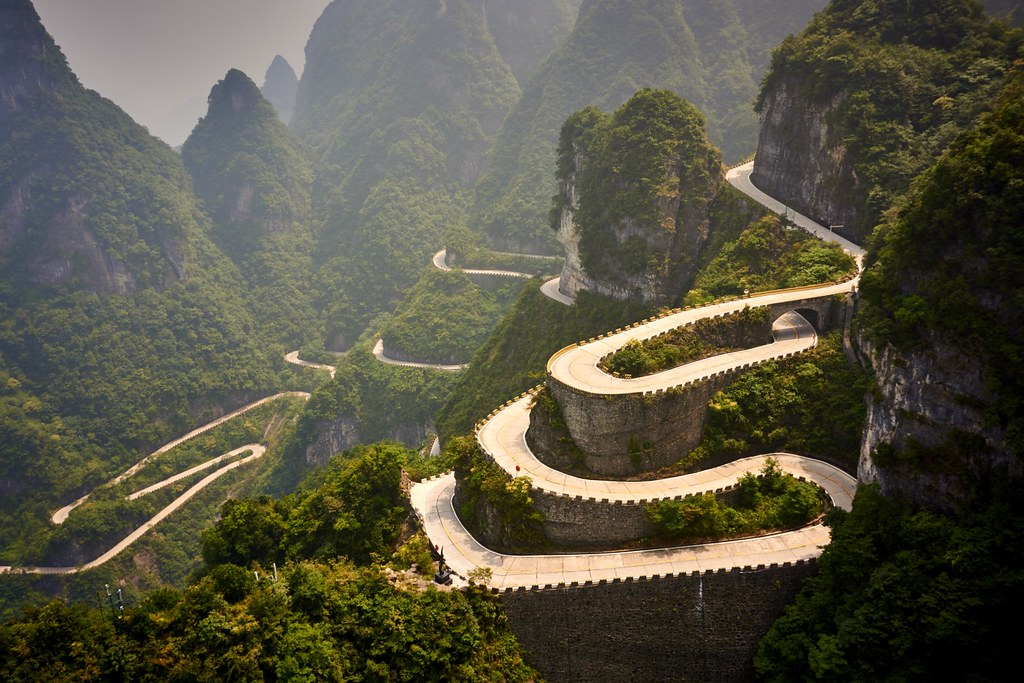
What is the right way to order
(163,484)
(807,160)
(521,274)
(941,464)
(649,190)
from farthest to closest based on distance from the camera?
(521,274) < (163,484) < (649,190) < (807,160) < (941,464)

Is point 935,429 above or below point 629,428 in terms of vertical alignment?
below

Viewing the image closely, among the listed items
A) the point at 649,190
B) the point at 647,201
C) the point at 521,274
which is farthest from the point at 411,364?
the point at 649,190

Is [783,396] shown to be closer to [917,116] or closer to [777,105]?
[917,116]

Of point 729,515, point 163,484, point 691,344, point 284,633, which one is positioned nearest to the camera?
point 284,633

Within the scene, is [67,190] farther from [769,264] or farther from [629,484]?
[629,484]

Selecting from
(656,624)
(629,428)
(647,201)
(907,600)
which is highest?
(647,201)

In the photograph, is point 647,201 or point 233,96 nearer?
point 647,201

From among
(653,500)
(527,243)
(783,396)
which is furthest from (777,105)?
(527,243)
